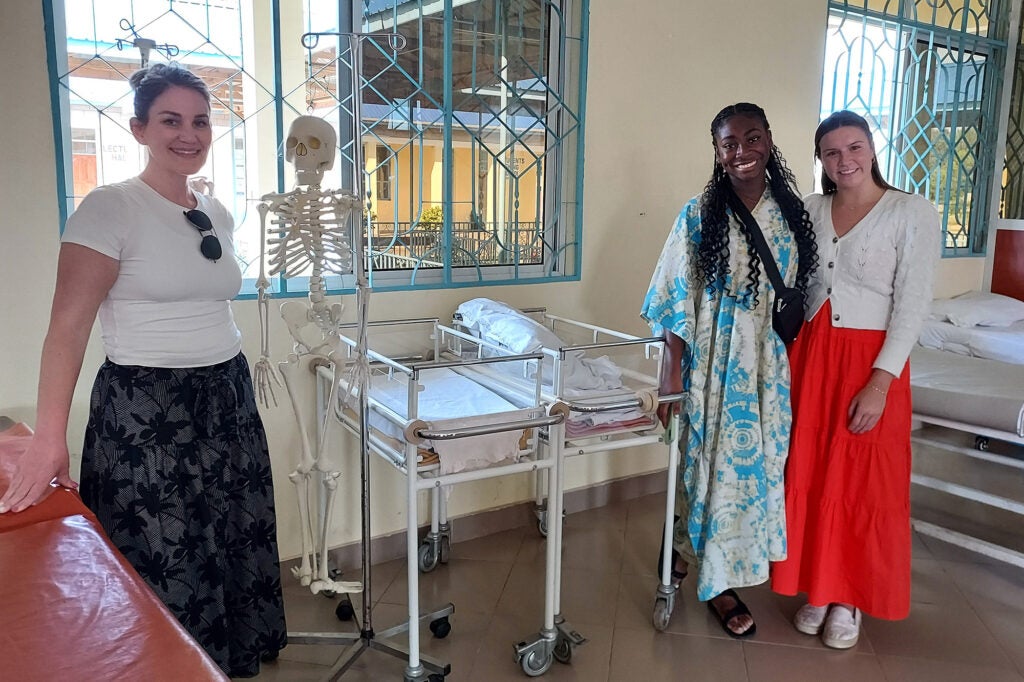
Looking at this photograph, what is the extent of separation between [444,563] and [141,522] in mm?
1311

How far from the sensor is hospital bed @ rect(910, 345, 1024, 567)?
2693mm

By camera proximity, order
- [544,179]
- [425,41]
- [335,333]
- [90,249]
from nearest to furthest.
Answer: [90,249] → [335,333] → [425,41] → [544,179]

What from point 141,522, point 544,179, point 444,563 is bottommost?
point 444,563

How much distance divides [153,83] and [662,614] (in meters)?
1.87

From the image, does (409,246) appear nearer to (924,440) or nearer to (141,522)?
(141,522)

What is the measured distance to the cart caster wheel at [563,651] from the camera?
7.25ft

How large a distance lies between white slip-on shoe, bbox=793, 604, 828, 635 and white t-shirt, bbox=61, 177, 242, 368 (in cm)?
179

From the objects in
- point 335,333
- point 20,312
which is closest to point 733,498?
point 335,333

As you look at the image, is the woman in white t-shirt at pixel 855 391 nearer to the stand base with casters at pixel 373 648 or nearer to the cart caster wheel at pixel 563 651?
the cart caster wheel at pixel 563 651

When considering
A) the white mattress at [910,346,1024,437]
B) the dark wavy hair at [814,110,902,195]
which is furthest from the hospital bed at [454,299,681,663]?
the white mattress at [910,346,1024,437]

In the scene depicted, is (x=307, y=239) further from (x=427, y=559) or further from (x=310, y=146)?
(x=427, y=559)

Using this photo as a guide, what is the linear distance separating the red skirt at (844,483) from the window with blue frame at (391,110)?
3.47ft

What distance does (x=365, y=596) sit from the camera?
2074mm

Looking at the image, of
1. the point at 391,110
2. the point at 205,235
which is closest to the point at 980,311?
the point at 391,110
